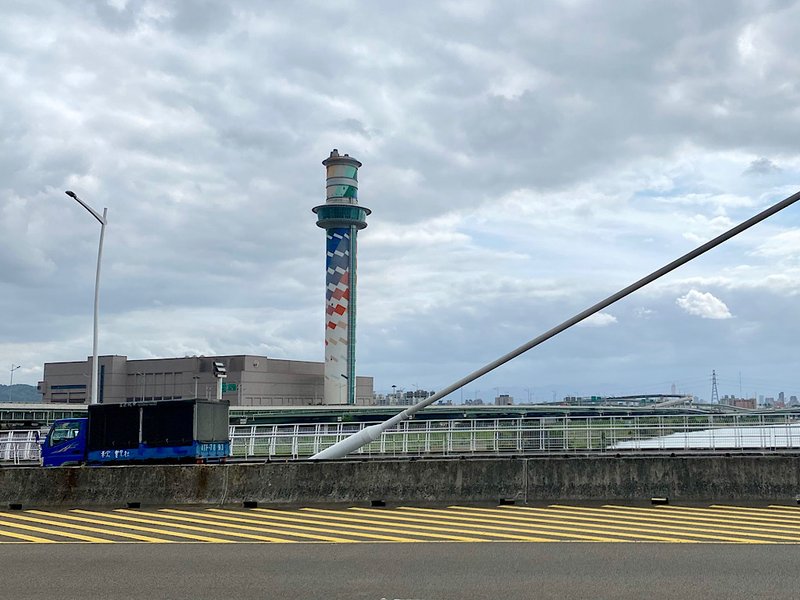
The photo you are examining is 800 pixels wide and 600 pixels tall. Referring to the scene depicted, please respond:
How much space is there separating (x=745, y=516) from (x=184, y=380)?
139 meters

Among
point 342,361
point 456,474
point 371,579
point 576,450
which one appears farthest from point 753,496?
point 342,361

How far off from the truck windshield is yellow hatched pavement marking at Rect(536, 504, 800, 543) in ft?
61.3

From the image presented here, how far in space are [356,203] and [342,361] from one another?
78.6 feet

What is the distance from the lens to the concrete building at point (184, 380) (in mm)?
143250

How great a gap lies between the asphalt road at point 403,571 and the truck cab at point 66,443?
16789 mm

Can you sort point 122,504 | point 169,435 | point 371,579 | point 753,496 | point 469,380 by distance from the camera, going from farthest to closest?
1. point 169,435
2. point 469,380
3. point 122,504
4. point 753,496
5. point 371,579

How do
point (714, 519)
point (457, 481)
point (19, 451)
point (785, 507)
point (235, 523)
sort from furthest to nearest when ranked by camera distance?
point (19, 451) → point (457, 481) → point (785, 507) → point (235, 523) → point (714, 519)

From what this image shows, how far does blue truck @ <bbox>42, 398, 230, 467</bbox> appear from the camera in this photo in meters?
27.6

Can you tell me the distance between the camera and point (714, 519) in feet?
46.9

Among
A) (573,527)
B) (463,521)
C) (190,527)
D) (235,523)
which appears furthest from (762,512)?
(190,527)

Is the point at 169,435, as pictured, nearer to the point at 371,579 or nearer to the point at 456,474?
the point at 456,474

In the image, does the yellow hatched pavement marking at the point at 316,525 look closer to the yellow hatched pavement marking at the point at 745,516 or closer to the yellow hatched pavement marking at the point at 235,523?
the yellow hatched pavement marking at the point at 235,523

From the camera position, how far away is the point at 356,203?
436ft

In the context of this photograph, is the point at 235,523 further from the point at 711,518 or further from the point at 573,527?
the point at 711,518
